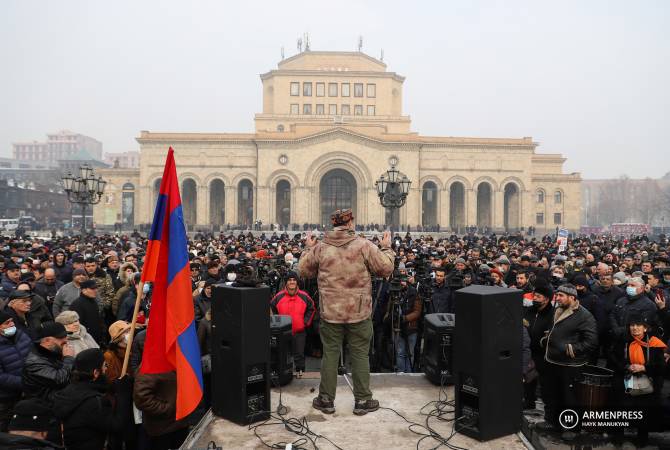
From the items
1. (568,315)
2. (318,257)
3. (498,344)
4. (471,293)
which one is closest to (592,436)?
(568,315)

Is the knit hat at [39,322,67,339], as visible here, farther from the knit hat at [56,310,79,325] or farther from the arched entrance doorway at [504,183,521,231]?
the arched entrance doorway at [504,183,521,231]

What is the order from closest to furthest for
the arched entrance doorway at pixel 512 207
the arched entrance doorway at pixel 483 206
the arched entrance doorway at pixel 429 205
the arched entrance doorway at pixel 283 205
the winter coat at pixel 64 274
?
the winter coat at pixel 64 274, the arched entrance doorway at pixel 429 205, the arched entrance doorway at pixel 283 205, the arched entrance doorway at pixel 512 207, the arched entrance doorway at pixel 483 206

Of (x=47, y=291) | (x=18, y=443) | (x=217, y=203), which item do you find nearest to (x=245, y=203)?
(x=217, y=203)

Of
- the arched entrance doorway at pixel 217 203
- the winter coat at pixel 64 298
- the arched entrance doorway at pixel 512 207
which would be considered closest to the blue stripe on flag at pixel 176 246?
the winter coat at pixel 64 298

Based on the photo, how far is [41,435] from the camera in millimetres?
3219

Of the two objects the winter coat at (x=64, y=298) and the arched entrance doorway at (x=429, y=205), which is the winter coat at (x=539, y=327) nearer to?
the winter coat at (x=64, y=298)

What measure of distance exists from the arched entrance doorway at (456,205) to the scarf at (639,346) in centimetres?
4237

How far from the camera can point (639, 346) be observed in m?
4.96

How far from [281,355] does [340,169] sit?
39586mm

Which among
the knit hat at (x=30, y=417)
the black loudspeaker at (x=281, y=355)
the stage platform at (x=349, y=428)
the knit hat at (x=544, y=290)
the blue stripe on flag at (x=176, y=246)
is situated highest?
the blue stripe on flag at (x=176, y=246)

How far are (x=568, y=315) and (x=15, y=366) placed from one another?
594cm

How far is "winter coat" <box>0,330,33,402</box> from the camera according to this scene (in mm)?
4453

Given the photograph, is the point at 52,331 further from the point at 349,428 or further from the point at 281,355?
the point at 349,428

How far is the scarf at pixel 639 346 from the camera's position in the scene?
4.91 metres
